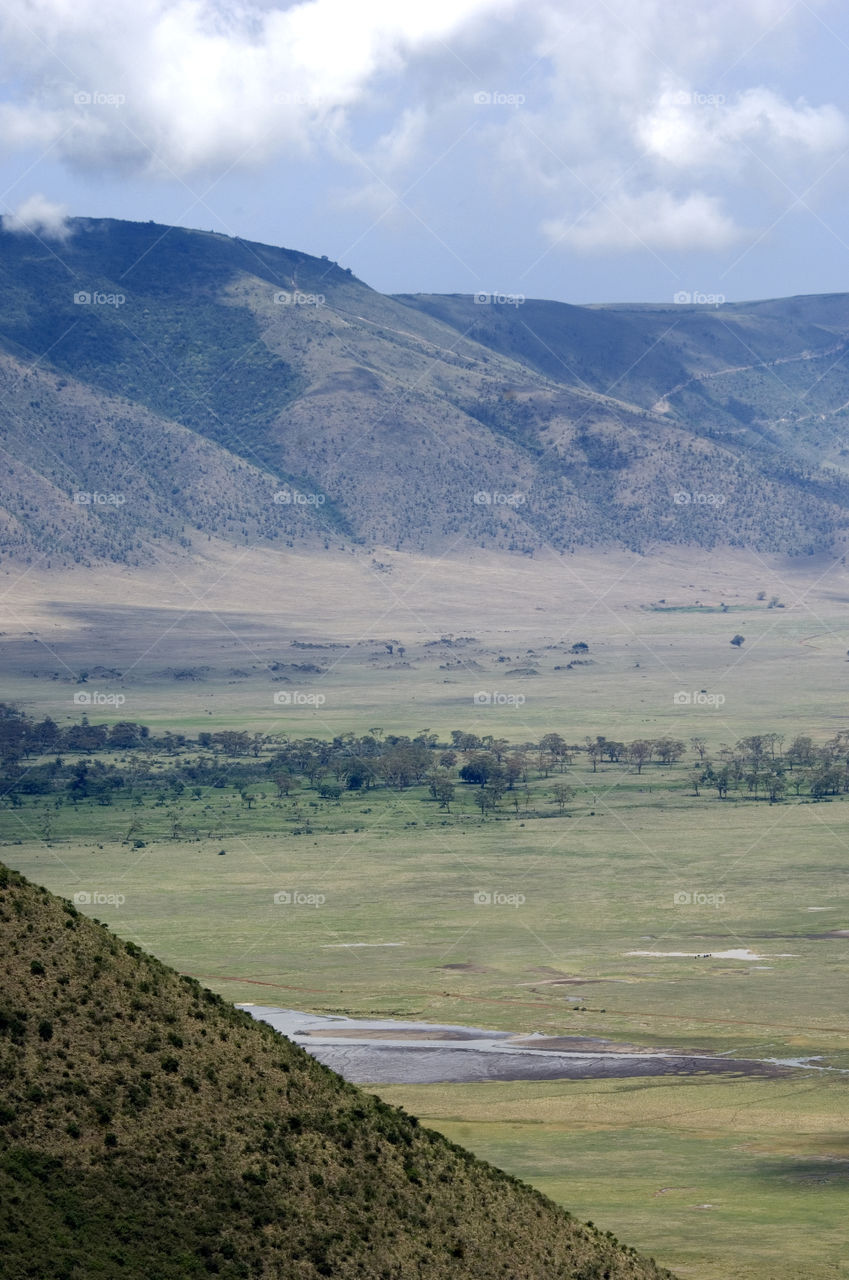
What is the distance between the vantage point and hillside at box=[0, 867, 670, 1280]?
1489 inches

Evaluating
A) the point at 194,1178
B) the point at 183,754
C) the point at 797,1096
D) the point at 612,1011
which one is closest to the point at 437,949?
the point at 612,1011

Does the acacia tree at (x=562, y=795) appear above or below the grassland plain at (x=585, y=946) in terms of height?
above

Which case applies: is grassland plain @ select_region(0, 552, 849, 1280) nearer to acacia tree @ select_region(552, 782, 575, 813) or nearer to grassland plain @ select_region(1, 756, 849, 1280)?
grassland plain @ select_region(1, 756, 849, 1280)

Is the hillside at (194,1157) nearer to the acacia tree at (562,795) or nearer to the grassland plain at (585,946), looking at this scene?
the grassland plain at (585,946)

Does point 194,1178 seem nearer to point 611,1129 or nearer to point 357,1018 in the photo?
point 611,1129

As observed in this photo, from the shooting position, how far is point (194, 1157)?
4009 cm

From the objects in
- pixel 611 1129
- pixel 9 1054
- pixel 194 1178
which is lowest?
pixel 611 1129

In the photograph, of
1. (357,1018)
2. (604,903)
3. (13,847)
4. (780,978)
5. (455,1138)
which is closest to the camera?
(455,1138)

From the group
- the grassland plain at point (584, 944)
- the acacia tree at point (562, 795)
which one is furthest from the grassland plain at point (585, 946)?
the acacia tree at point (562, 795)

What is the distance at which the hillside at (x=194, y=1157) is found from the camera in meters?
37.8

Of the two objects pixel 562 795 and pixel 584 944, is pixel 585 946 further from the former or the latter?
pixel 562 795

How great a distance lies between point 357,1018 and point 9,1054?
2018 inches

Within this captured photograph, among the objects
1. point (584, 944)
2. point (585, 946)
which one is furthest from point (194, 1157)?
point (584, 944)

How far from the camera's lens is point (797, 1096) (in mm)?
75688
